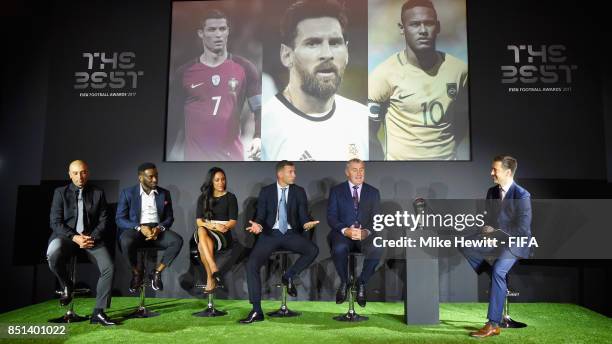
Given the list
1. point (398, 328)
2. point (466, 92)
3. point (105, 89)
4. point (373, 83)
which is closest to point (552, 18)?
point (466, 92)

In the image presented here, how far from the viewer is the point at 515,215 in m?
4.07

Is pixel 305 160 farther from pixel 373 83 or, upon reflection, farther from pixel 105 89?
pixel 105 89

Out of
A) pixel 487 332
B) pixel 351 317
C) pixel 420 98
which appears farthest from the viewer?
pixel 420 98

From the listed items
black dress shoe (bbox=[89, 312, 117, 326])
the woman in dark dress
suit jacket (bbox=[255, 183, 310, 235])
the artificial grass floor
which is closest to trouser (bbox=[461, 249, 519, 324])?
the artificial grass floor

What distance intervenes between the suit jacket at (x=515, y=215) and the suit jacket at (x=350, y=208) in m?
1.16

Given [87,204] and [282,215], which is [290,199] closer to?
[282,215]

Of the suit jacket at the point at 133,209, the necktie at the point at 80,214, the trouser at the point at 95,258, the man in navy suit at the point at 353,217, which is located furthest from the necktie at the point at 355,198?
the necktie at the point at 80,214

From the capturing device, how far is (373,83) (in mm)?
5730

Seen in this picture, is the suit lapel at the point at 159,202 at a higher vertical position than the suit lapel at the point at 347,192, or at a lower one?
lower

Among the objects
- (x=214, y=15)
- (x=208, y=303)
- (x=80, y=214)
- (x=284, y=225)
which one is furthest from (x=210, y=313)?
(x=214, y=15)

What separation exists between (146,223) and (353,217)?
2.10 meters

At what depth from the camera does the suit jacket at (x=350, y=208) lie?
4883 mm

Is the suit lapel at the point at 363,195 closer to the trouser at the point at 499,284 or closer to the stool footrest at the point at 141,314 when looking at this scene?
the trouser at the point at 499,284

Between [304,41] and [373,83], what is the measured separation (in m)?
0.97
